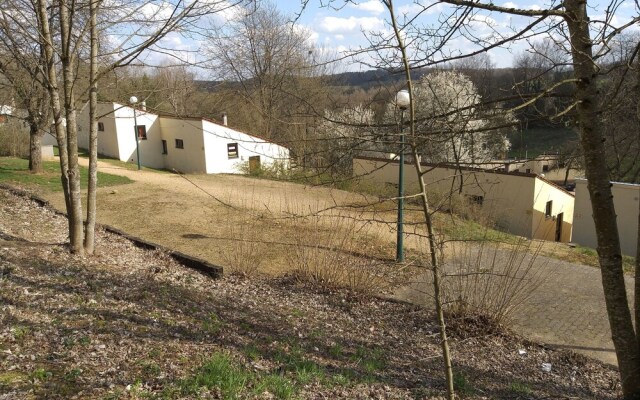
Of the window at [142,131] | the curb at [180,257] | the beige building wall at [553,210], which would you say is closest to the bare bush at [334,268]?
the curb at [180,257]

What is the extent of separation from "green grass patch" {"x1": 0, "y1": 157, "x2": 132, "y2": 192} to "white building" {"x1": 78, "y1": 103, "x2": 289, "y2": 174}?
6810 millimetres

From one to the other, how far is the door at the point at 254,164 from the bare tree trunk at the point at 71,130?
64.5 feet

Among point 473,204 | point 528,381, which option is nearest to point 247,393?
point 528,381

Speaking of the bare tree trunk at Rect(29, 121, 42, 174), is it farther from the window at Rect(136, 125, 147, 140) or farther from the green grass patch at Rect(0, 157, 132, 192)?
the window at Rect(136, 125, 147, 140)

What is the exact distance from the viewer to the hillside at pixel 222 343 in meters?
3.28

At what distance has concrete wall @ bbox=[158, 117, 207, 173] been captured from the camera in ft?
88.3

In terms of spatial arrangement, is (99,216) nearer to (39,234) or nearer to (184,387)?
(39,234)

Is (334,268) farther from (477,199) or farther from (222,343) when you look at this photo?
(222,343)

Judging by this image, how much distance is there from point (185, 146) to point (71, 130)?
903 inches

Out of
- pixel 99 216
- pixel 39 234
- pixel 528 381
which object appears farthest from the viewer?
pixel 99 216

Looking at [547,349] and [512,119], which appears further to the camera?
[547,349]

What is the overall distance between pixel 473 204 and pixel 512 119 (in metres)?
3.80

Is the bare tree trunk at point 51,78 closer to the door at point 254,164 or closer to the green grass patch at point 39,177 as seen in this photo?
the green grass patch at point 39,177

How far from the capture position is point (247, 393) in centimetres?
327
